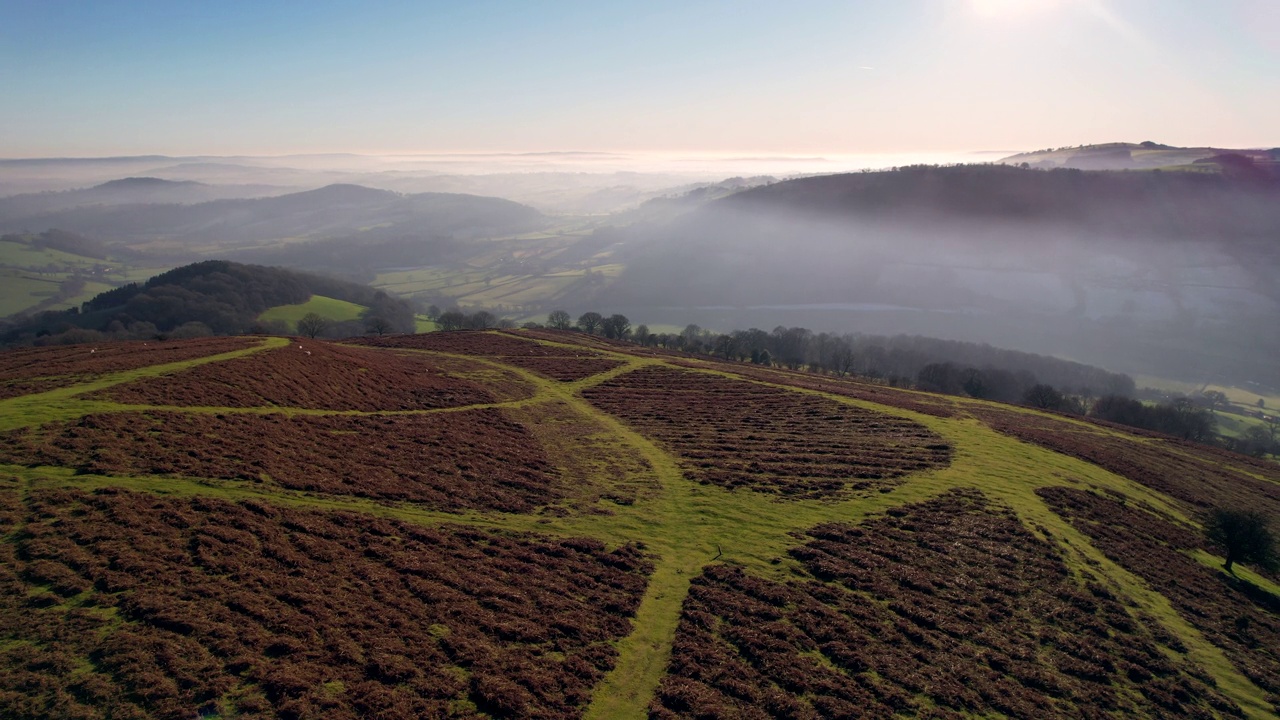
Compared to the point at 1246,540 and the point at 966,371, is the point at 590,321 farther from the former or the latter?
the point at 1246,540

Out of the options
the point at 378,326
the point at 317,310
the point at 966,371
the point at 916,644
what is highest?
the point at 916,644

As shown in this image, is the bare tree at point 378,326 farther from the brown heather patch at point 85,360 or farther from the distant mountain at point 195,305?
the brown heather patch at point 85,360

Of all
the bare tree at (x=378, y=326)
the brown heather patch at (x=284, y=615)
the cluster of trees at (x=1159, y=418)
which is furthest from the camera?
the bare tree at (x=378, y=326)

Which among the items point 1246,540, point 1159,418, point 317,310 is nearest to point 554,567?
point 1246,540

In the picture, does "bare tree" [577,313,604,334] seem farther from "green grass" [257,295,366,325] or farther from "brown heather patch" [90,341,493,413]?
"green grass" [257,295,366,325]

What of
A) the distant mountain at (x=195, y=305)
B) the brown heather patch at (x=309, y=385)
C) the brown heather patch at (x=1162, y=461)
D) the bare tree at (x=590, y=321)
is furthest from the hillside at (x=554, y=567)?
the distant mountain at (x=195, y=305)

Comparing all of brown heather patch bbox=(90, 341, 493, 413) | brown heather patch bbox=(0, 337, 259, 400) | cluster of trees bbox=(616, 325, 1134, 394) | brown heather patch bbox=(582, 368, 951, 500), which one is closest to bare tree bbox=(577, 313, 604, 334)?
cluster of trees bbox=(616, 325, 1134, 394)
